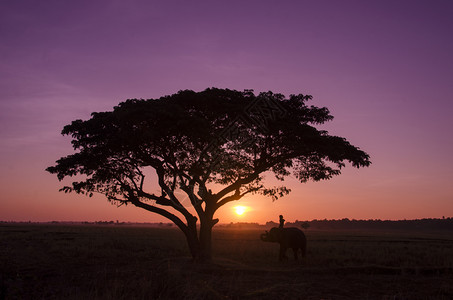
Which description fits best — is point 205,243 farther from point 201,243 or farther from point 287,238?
point 287,238

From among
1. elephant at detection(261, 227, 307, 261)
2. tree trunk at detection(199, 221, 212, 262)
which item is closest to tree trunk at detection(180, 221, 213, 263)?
tree trunk at detection(199, 221, 212, 262)

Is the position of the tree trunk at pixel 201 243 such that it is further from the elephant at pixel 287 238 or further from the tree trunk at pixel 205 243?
the elephant at pixel 287 238

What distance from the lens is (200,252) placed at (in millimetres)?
21797

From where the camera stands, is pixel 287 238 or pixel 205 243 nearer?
pixel 205 243

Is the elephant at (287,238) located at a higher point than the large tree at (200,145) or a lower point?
lower

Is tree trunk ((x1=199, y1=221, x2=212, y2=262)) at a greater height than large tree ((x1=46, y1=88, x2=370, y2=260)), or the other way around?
large tree ((x1=46, y1=88, x2=370, y2=260))

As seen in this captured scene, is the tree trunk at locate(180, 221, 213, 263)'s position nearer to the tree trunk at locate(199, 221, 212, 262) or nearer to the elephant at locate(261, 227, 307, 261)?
the tree trunk at locate(199, 221, 212, 262)

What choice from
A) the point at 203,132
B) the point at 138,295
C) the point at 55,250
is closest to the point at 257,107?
the point at 203,132

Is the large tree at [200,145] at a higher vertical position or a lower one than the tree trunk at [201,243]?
higher

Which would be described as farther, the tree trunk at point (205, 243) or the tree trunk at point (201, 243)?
the tree trunk at point (201, 243)

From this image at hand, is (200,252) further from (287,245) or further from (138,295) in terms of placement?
(138,295)

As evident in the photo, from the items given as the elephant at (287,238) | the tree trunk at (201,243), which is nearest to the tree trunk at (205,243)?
the tree trunk at (201,243)

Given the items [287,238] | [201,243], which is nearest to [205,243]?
[201,243]

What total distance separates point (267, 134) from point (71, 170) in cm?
1096
